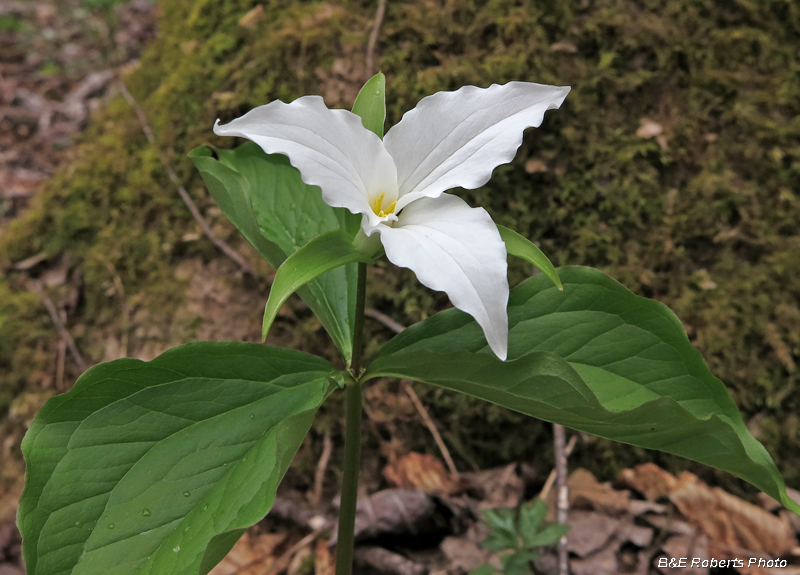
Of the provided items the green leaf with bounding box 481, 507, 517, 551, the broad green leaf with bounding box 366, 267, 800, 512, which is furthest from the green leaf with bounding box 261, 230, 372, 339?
the green leaf with bounding box 481, 507, 517, 551

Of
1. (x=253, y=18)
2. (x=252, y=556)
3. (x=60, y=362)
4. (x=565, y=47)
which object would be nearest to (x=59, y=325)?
(x=60, y=362)

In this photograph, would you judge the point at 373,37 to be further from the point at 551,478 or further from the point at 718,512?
the point at 718,512

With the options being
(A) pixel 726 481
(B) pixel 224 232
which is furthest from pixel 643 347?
(B) pixel 224 232

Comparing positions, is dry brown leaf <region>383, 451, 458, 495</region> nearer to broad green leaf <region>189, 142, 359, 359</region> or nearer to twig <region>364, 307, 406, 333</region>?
twig <region>364, 307, 406, 333</region>

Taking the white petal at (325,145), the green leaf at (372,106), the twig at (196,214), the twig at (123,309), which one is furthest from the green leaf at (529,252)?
the twig at (123,309)

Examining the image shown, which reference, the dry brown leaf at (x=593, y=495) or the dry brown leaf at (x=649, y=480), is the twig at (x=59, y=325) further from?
the dry brown leaf at (x=649, y=480)

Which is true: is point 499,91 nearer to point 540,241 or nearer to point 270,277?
point 540,241
